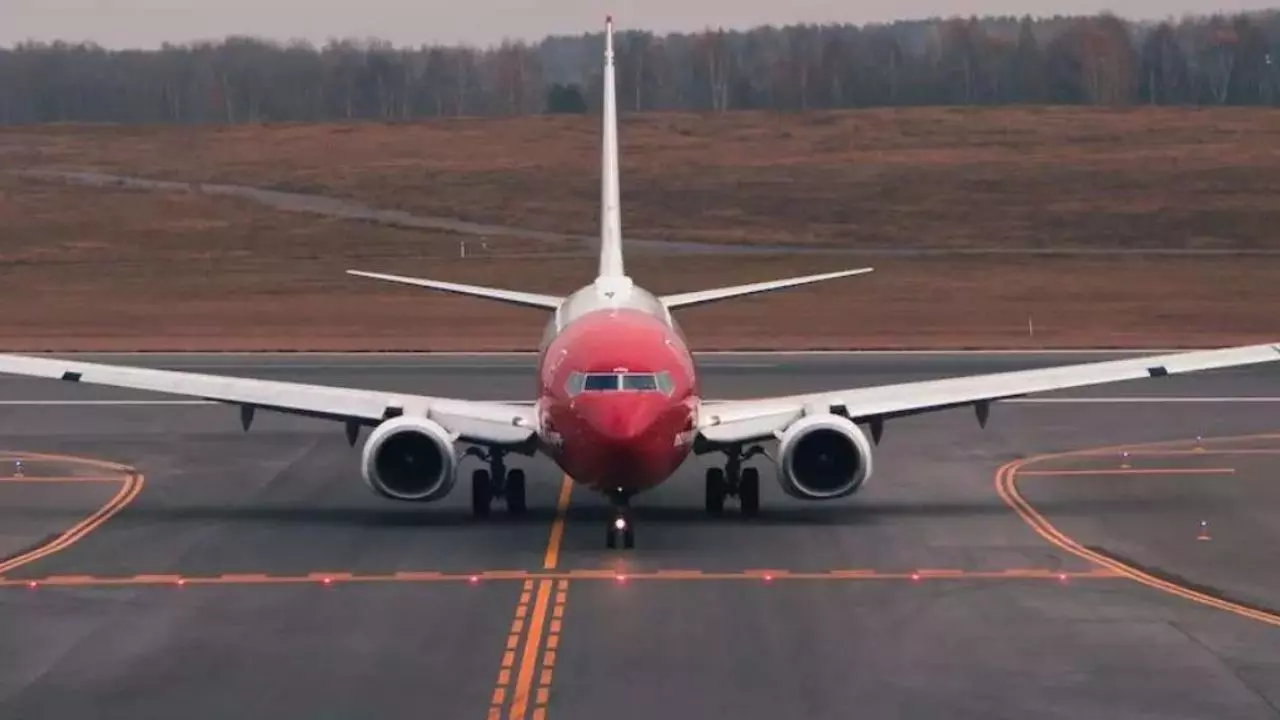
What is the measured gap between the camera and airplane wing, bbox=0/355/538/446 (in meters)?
34.6

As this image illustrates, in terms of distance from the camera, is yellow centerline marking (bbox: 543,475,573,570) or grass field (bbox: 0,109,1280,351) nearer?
yellow centerline marking (bbox: 543,475,573,570)

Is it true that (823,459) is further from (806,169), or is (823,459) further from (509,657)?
(806,169)

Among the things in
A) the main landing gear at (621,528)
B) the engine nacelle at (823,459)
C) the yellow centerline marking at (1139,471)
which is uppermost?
the engine nacelle at (823,459)

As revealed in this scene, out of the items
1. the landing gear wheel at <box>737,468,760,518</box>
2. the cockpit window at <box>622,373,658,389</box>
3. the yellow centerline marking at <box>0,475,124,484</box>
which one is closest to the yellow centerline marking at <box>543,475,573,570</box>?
the cockpit window at <box>622,373,658,389</box>

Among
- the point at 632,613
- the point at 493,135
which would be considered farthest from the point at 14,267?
the point at 632,613

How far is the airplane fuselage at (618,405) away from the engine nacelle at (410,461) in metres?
1.58

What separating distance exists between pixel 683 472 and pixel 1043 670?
57.9 feet

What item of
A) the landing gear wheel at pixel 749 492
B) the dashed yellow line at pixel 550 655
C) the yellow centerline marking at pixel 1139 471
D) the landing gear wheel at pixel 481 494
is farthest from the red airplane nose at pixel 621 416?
the yellow centerline marking at pixel 1139 471

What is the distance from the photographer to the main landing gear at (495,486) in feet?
117

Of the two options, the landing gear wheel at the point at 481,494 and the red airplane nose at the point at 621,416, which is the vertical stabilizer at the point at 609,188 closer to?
the landing gear wheel at the point at 481,494

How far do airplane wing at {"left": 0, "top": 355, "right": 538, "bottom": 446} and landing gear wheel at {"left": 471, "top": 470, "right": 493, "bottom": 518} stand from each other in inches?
45.3

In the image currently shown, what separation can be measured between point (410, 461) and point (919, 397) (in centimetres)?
862

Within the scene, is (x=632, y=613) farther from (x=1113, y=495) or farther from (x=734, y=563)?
(x=1113, y=495)

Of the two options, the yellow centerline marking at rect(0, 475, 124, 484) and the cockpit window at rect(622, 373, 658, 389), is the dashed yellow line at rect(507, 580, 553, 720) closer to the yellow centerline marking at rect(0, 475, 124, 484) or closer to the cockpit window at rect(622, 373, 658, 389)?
the cockpit window at rect(622, 373, 658, 389)
